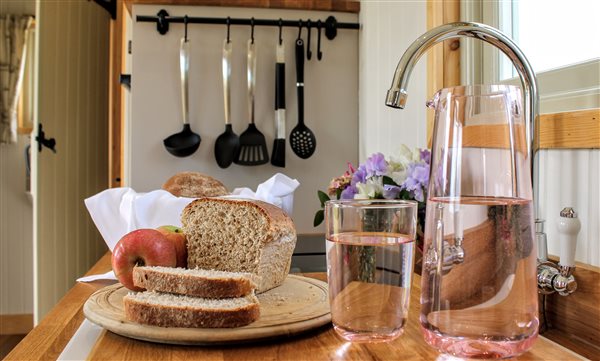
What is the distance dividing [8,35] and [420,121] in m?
3.23

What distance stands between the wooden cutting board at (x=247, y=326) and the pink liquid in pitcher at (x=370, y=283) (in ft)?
0.25

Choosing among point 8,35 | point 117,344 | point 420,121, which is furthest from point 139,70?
point 8,35

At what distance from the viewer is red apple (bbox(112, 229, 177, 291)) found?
897 millimetres

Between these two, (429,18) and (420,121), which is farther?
(420,121)

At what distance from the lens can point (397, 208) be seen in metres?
0.64

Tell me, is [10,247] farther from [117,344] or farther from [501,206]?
[501,206]

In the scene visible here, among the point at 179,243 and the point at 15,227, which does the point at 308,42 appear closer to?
the point at 179,243

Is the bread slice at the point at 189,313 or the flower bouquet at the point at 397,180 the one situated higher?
the flower bouquet at the point at 397,180

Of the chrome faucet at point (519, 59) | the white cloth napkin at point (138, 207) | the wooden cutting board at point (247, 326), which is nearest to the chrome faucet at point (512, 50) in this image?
the chrome faucet at point (519, 59)

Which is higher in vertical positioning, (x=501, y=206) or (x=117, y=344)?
(x=501, y=206)

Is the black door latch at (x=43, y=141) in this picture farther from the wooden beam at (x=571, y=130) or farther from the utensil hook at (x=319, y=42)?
the wooden beam at (x=571, y=130)

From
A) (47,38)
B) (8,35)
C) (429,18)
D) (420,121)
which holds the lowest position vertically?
(420,121)

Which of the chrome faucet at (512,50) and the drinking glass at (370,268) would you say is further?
the chrome faucet at (512,50)

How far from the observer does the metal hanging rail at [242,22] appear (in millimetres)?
1820
